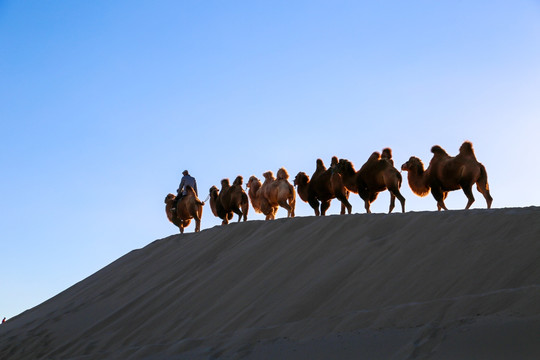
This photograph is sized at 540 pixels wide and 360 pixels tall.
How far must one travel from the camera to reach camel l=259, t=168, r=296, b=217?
62.7 ft

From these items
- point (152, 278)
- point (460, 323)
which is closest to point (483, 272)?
point (460, 323)

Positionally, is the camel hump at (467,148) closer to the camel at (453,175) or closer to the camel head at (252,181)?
the camel at (453,175)

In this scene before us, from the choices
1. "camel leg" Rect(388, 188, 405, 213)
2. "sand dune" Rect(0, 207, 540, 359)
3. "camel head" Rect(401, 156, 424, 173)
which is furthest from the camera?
"camel head" Rect(401, 156, 424, 173)

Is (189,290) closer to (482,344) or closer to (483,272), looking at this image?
(483,272)

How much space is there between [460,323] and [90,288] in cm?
1038

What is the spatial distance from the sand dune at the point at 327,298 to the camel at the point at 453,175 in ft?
8.49

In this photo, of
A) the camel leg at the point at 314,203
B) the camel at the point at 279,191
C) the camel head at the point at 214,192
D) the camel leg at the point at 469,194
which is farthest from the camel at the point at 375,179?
the camel head at the point at 214,192

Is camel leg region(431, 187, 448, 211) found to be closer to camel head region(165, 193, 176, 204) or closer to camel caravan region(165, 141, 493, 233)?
camel caravan region(165, 141, 493, 233)

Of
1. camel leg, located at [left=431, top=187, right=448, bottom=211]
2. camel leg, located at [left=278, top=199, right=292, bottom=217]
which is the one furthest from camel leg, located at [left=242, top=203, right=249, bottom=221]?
camel leg, located at [left=431, top=187, right=448, bottom=211]

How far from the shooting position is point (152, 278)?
15312mm

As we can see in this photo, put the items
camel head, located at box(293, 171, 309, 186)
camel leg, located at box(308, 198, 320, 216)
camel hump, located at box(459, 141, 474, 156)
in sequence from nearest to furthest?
camel hump, located at box(459, 141, 474, 156) < camel leg, located at box(308, 198, 320, 216) < camel head, located at box(293, 171, 309, 186)

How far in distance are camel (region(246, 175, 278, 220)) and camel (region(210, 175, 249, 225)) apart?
29 cm

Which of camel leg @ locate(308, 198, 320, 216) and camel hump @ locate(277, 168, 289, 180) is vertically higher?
camel hump @ locate(277, 168, 289, 180)

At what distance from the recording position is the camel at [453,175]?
595 inches
